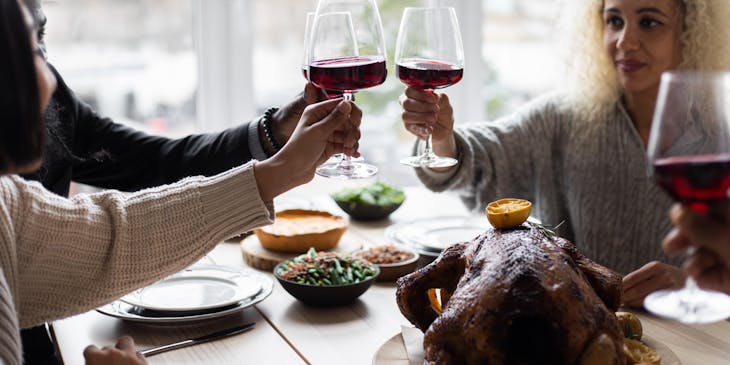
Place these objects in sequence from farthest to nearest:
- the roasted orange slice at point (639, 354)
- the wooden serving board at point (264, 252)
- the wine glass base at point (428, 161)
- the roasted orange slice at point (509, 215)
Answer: the wooden serving board at point (264, 252)
the wine glass base at point (428, 161)
the roasted orange slice at point (509, 215)
the roasted orange slice at point (639, 354)

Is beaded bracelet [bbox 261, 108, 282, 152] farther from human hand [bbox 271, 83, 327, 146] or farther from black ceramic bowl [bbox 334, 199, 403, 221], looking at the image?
black ceramic bowl [bbox 334, 199, 403, 221]

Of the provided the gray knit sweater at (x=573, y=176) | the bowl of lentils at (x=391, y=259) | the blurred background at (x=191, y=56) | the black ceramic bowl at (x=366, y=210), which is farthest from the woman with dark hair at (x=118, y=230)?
the blurred background at (x=191, y=56)

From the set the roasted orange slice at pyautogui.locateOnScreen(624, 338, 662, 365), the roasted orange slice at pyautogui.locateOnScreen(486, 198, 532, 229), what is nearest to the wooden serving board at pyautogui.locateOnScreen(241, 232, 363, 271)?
the roasted orange slice at pyautogui.locateOnScreen(486, 198, 532, 229)

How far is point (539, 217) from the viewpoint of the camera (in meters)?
2.55

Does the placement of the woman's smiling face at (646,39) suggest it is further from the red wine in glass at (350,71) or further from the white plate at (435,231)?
the red wine in glass at (350,71)

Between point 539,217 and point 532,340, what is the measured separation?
142 cm

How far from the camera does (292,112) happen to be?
6.14 feet

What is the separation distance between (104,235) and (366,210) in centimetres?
101

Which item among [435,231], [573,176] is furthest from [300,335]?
[573,176]

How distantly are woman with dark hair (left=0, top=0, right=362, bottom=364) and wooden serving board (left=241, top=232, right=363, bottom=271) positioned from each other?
1.39 feet

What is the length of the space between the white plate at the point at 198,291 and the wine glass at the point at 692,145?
3.10 ft

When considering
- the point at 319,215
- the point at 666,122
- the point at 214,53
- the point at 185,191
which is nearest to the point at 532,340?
the point at 666,122

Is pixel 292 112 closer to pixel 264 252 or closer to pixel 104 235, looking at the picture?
pixel 264 252

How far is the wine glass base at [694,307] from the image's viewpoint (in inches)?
36.9
